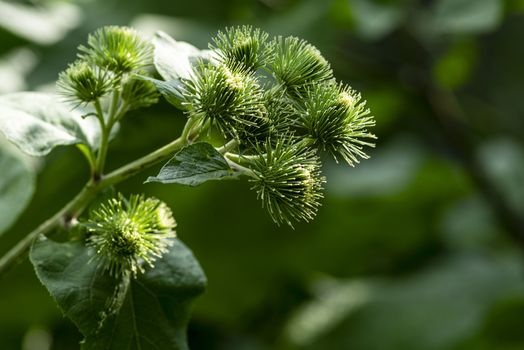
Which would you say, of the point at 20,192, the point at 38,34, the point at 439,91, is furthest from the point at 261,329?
the point at 20,192

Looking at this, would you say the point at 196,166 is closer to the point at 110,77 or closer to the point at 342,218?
the point at 110,77

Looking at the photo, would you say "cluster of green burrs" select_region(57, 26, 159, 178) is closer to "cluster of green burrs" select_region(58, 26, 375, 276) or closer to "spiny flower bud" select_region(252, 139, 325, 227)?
"cluster of green burrs" select_region(58, 26, 375, 276)

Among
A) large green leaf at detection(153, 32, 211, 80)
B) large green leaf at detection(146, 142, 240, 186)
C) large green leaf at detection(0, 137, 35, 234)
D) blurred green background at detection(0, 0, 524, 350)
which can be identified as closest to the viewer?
large green leaf at detection(146, 142, 240, 186)

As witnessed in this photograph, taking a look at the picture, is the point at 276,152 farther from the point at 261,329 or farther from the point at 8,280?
the point at 261,329

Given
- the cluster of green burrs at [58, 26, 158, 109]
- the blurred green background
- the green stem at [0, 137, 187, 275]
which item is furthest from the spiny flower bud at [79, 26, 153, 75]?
the blurred green background

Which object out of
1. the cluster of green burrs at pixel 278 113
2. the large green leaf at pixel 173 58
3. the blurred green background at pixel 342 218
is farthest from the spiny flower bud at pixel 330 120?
the blurred green background at pixel 342 218

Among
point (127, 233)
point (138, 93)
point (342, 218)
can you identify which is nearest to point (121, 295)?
point (127, 233)
